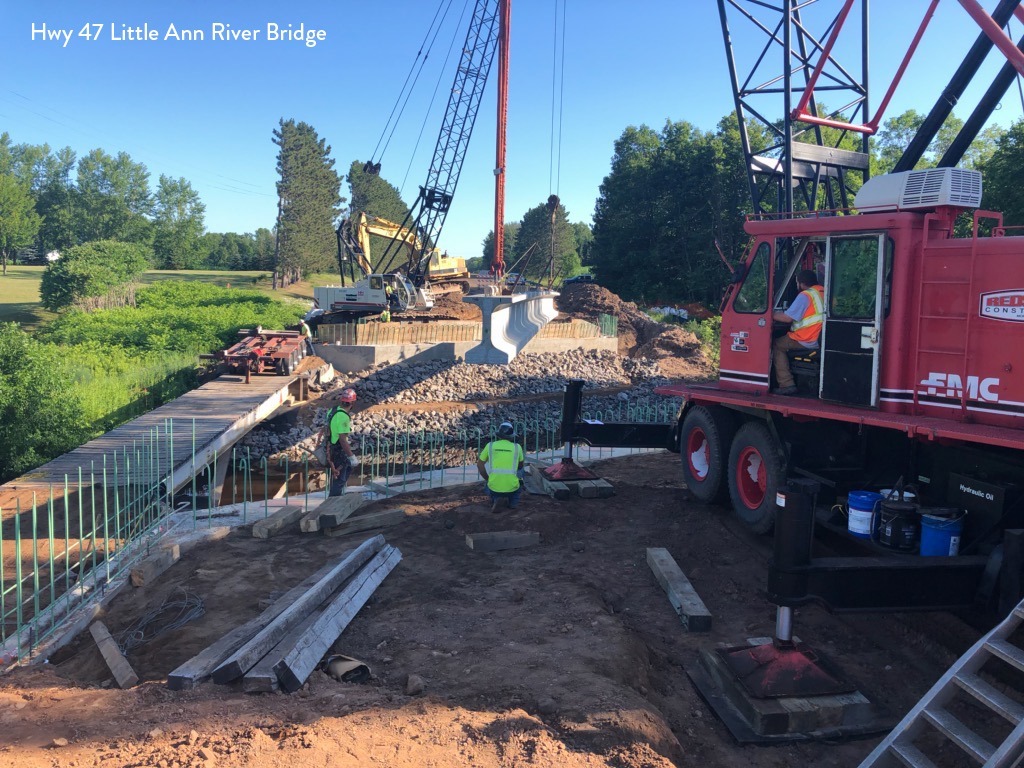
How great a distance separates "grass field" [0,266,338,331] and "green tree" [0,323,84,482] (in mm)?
18257

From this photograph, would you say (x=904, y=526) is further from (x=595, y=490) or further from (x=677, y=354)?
(x=677, y=354)

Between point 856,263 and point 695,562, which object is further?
point 695,562

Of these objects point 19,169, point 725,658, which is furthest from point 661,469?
point 19,169

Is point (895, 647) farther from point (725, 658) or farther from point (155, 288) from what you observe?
point (155, 288)

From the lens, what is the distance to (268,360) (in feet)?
73.5

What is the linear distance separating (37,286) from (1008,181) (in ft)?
184

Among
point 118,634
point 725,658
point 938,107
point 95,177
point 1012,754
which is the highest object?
point 95,177

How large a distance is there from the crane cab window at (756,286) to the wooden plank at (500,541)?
334 centimetres

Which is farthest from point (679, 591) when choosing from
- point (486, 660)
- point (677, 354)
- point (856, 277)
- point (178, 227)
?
point (178, 227)

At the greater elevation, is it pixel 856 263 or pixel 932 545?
pixel 856 263

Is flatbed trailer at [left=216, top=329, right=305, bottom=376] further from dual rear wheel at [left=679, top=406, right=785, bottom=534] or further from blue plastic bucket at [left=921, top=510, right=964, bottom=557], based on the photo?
blue plastic bucket at [left=921, top=510, right=964, bottom=557]

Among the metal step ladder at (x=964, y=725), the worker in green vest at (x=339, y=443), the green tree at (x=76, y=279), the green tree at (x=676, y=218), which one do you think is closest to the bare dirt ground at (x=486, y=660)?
the metal step ladder at (x=964, y=725)

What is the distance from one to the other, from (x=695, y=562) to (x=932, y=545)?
7.79ft

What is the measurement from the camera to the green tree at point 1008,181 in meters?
24.4
